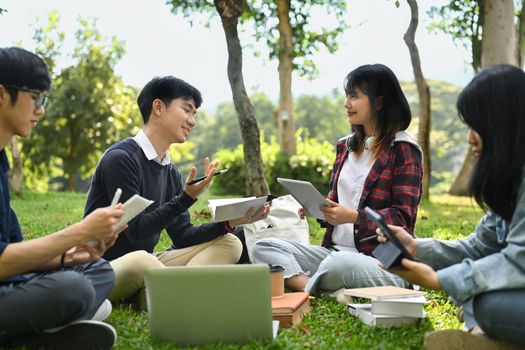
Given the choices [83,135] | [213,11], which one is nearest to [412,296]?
[213,11]

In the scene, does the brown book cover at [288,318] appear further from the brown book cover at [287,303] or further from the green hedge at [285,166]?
the green hedge at [285,166]

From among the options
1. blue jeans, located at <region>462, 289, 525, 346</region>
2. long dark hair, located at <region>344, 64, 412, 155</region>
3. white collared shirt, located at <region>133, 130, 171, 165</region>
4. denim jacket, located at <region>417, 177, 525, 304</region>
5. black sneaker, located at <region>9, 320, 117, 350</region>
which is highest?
long dark hair, located at <region>344, 64, 412, 155</region>

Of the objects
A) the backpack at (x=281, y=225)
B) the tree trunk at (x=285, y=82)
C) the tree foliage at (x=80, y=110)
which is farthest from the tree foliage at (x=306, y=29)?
the tree foliage at (x=80, y=110)

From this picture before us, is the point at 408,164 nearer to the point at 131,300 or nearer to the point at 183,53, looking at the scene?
the point at 131,300

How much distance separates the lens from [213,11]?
10.6 m

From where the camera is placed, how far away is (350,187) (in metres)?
3.88

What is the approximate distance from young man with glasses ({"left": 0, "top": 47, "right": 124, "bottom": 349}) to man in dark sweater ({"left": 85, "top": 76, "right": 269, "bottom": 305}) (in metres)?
0.66

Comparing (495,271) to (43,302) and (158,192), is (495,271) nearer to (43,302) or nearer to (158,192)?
(43,302)

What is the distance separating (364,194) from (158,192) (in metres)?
1.16

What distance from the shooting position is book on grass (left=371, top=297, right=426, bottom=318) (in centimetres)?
300

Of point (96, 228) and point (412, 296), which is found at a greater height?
point (96, 228)

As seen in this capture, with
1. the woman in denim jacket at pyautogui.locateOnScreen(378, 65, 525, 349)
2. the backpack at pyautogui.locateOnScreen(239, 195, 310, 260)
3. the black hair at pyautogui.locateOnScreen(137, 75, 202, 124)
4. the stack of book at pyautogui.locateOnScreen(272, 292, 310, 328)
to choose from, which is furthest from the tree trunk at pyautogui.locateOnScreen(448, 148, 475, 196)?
the woman in denim jacket at pyautogui.locateOnScreen(378, 65, 525, 349)

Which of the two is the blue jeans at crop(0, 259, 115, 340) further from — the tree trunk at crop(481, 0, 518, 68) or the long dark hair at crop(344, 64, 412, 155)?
the tree trunk at crop(481, 0, 518, 68)

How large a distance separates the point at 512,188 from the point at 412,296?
2.84 ft
